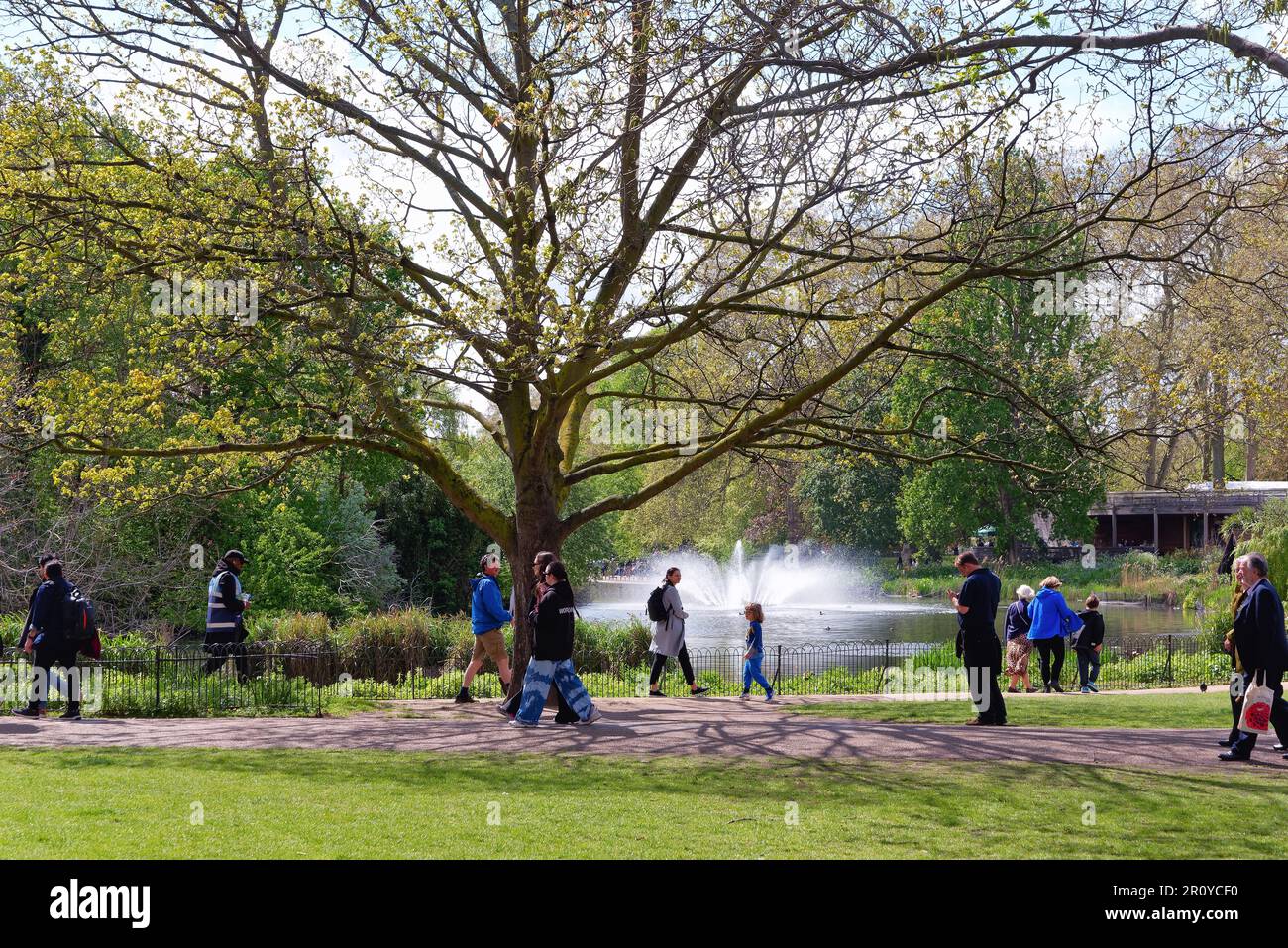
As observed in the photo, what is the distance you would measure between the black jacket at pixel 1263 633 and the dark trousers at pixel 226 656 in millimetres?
12578

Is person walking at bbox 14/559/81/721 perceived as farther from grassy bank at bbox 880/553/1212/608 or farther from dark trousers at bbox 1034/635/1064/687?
grassy bank at bbox 880/553/1212/608

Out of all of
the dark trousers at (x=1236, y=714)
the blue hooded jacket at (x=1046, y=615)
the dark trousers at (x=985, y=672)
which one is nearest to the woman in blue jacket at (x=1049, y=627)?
the blue hooded jacket at (x=1046, y=615)

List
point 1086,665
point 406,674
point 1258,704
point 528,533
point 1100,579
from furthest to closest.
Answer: point 1100,579, point 406,674, point 1086,665, point 528,533, point 1258,704

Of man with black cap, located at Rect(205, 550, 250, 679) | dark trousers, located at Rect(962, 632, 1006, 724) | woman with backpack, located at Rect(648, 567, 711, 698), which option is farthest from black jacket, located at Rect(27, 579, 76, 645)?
dark trousers, located at Rect(962, 632, 1006, 724)

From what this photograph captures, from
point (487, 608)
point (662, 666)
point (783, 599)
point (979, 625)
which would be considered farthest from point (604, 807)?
point (783, 599)

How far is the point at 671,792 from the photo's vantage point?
31.8ft

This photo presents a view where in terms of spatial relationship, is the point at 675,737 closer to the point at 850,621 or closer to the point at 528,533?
the point at 528,533

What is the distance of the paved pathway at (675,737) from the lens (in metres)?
11.7

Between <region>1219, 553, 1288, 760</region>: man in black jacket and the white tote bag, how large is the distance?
2cm

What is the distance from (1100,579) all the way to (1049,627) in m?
37.7

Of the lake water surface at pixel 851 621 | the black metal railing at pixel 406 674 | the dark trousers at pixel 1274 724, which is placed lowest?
the lake water surface at pixel 851 621

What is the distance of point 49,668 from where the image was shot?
602 inches

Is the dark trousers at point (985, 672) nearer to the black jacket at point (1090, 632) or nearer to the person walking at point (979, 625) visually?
the person walking at point (979, 625)
